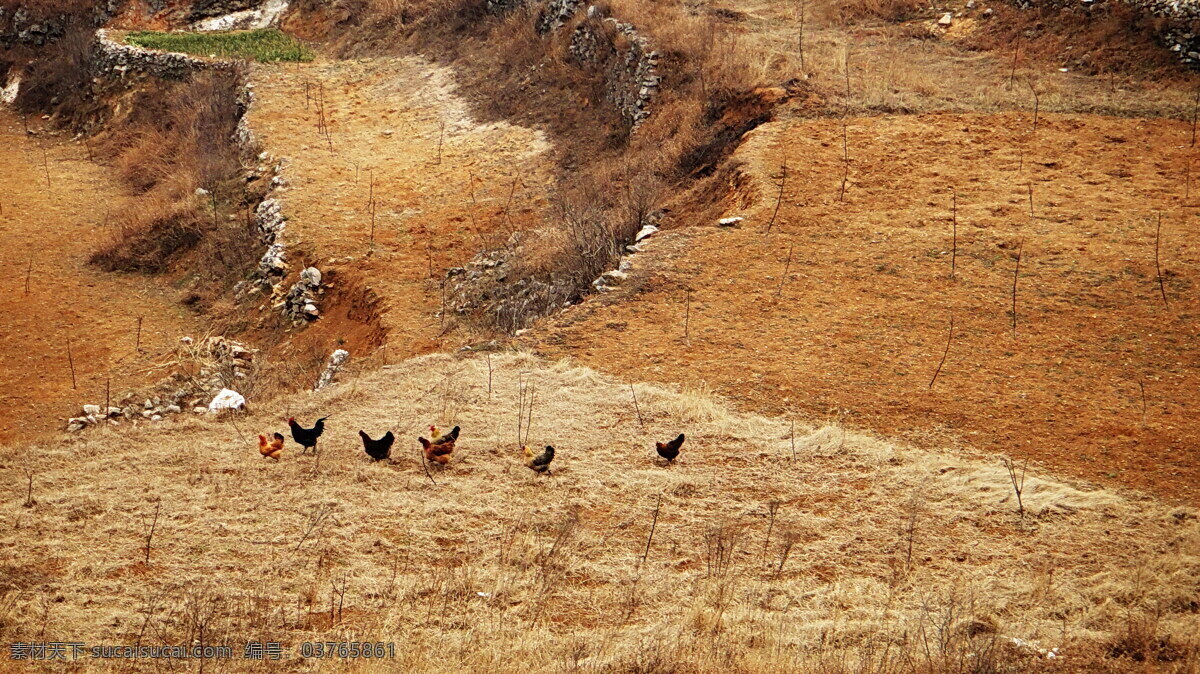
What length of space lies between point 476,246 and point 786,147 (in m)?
4.80

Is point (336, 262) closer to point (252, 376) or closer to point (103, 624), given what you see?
point (252, 376)

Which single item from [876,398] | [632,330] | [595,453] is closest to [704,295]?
[632,330]

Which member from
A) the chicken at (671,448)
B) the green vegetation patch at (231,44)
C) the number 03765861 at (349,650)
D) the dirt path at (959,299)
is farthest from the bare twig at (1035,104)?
the green vegetation patch at (231,44)

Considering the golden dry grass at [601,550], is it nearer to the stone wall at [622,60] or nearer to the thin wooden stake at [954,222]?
the thin wooden stake at [954,222]

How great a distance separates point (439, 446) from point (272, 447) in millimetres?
1444

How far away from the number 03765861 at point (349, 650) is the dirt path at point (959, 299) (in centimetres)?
457

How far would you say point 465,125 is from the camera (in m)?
21.1

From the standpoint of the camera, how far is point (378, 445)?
9109mm

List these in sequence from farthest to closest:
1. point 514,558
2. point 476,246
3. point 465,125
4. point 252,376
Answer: point 465,125, point 476,246, point 252,376, point 514,558

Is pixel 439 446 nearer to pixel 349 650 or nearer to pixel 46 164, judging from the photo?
pixel 349 650

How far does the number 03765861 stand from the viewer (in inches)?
265

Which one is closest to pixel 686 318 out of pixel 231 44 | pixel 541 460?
pixel 541 460

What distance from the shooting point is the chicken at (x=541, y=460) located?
8883mm

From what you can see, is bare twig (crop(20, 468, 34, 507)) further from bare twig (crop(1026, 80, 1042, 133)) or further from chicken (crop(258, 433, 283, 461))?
bare twig (crop(1026, 80, 1042, 133))
